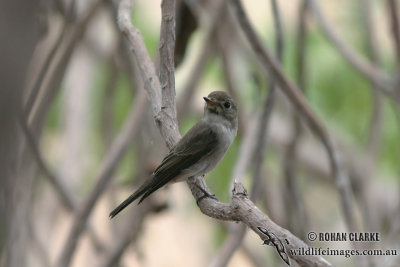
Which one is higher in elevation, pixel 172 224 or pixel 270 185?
pixel 270 185

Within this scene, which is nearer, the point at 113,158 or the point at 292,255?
the point at 292,255

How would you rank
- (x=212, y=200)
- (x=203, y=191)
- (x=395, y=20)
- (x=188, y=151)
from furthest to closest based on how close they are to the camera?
(x=395, y=20), (x=188, y=151), (x=203, y=191), (x=212, y=200)

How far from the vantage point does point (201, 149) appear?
367cm

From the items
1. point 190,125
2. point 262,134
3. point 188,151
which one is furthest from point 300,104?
point 190,125

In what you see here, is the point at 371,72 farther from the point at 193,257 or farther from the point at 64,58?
the point at 193,257

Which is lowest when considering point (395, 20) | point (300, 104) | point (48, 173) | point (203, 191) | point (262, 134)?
point (48, 173)

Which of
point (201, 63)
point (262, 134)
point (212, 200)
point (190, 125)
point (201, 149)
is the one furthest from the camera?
point (190, 125)

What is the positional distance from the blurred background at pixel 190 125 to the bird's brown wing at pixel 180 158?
0.17 metres

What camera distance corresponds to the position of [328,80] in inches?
233

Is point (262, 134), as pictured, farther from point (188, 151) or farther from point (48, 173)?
point (48, 173)

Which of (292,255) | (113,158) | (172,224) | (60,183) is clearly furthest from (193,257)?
(292,255)

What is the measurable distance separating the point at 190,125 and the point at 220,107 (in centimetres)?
209

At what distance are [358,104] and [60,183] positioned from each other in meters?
3.10

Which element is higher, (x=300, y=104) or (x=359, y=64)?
(x=359, y=64)
